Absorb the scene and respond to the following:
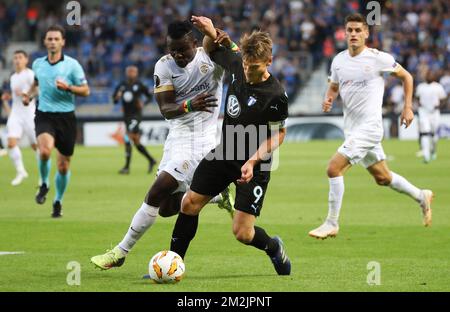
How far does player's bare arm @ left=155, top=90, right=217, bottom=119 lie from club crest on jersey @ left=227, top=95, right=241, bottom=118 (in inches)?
8.7

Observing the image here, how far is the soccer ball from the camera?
28.2 ft

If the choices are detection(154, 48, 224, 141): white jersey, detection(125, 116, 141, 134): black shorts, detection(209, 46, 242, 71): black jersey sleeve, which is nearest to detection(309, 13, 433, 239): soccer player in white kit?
detection(154, 48, 224, 141): white jersey

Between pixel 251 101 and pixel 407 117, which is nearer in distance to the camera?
pixel 251 101

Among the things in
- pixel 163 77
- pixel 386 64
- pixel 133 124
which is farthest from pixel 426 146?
pixel 163 77

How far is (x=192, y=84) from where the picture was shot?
9.81m

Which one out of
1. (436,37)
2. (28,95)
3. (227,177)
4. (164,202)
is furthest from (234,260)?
(436,37)

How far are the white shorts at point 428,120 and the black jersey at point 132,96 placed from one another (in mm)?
7318

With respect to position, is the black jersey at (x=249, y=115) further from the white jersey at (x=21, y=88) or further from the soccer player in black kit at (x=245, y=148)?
the white jersey at (x=21, y=88)

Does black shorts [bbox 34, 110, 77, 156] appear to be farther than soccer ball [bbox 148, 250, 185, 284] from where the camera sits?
Yes

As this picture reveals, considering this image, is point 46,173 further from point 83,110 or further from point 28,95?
point 83,110

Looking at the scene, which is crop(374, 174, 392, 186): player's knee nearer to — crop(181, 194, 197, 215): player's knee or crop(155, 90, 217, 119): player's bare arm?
crop(155, 90, 217, 119): player's bare arm

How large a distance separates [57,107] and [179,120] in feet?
15.9

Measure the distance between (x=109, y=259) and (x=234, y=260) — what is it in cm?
154

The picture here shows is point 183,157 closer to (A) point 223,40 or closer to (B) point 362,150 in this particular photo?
(A) point 223,40
